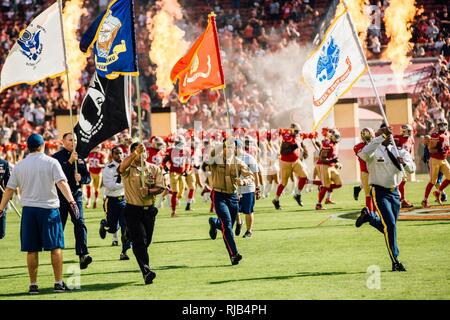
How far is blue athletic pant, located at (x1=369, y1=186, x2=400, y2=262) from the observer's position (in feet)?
43.8

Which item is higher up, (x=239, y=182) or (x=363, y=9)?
(x=363, y=9)

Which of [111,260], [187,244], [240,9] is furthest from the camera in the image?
[240,9]

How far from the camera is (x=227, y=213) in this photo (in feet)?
49.0

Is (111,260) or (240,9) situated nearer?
(111,260)

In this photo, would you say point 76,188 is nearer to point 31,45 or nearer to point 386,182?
point 31,45

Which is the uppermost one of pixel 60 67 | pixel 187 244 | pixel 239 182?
pixel 60 67

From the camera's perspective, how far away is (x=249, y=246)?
17250 millimetres

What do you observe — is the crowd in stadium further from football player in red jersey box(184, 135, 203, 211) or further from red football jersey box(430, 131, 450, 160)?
red football jersey box(430, 131, 450, 160)

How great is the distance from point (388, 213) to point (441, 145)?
34.7ft

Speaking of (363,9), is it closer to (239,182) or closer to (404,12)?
(404,12)

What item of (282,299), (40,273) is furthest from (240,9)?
(282,299)

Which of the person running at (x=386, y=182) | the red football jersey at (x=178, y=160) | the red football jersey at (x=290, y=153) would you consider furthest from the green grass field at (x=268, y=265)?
the red football jersey at (x=178, y=160)

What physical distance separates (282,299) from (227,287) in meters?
1.27
